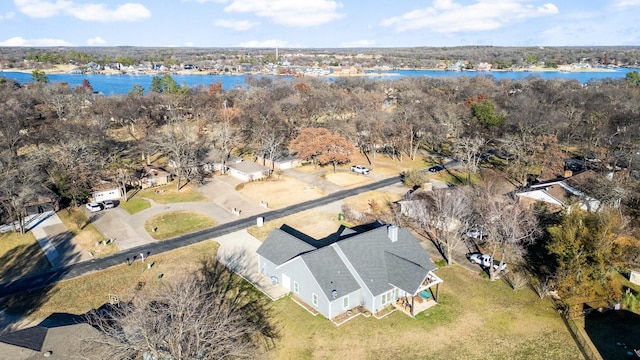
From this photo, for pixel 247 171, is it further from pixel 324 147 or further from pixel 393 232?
pixel 393 232

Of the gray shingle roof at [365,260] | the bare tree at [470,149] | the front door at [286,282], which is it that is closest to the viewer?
the gray shingle roof at [365,260]

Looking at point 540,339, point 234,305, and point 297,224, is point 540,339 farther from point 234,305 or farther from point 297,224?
point 297,224

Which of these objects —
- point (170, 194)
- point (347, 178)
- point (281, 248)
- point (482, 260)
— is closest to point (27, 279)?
point (281, 248)

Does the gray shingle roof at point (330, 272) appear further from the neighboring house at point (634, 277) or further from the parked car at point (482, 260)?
the neighboring house at point (634, 277)

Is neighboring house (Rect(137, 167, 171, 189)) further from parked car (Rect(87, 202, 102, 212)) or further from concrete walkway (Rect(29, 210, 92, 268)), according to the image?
concrete walkway (Rect(29, 210, 92, 268))

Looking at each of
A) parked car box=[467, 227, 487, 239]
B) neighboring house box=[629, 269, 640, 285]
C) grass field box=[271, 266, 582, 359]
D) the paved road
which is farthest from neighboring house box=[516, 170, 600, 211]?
the paved road

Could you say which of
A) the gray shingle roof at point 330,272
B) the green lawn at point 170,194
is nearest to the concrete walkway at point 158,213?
the green lawn at point 170,194
